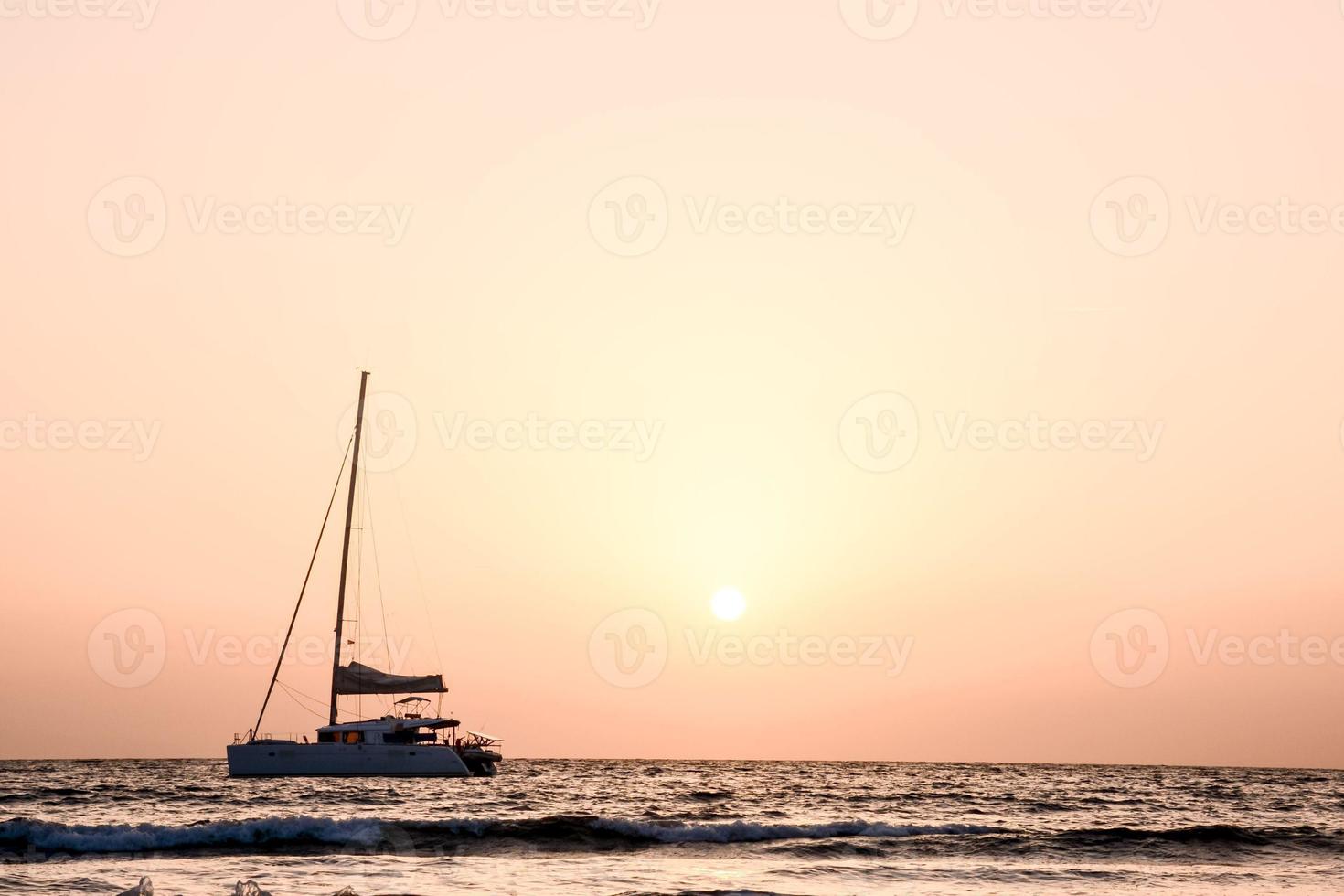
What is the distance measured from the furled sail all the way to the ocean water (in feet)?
16.0

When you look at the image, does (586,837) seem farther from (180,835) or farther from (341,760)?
(341,760)

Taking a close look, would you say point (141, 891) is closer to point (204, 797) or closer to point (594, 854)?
point (594, 854)

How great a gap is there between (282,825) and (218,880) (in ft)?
32.4

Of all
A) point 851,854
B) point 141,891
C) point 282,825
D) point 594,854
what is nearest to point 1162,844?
point 851,854

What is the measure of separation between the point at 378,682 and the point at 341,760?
5097mm

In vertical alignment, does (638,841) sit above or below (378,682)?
below

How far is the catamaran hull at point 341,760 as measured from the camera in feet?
227

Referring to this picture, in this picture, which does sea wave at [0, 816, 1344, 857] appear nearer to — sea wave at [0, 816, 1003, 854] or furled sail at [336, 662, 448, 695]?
sea wave at [0, 816, 1003, 854]

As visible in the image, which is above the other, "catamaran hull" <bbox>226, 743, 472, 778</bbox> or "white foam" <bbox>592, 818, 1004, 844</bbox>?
"catamaran hull" <bbox>226, 743, 472, 778</bbox>

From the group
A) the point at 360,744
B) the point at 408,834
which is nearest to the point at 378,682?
the point at 360,744

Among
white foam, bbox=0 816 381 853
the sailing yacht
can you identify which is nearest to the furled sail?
the sailing yacht

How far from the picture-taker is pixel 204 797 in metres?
60.6

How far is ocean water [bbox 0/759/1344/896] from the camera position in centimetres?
3108

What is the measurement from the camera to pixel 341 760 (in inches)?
2729
